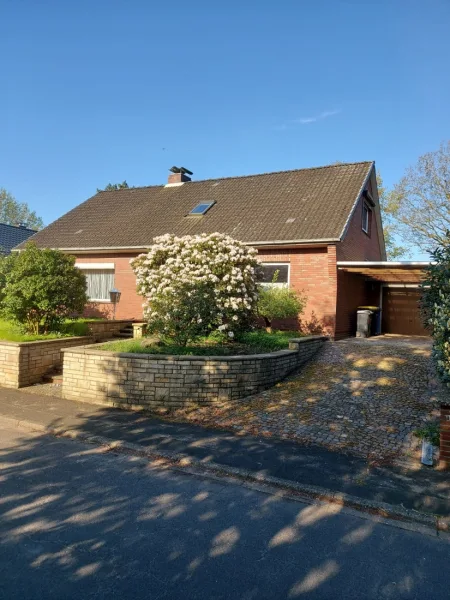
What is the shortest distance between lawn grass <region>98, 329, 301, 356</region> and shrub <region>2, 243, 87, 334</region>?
1935 mm

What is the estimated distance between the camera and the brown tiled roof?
1391 cm

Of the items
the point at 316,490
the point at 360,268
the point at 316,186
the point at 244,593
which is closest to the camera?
the point at 244,593

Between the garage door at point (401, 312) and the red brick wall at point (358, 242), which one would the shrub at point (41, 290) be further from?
the garage door at point (401, 312)

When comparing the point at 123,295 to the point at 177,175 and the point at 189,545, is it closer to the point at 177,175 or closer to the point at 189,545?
the point at 177,175

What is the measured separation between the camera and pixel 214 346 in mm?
9070

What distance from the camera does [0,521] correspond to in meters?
3.65

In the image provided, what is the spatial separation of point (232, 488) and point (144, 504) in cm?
101

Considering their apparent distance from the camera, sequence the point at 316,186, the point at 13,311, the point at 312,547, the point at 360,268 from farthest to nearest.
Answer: the point at 316,186
the point at 360,268
the point at 13,311
the point at 312,547

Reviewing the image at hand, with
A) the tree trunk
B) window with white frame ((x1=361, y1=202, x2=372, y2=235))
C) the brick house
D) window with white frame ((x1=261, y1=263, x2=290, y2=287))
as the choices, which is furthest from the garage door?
the tree trunk

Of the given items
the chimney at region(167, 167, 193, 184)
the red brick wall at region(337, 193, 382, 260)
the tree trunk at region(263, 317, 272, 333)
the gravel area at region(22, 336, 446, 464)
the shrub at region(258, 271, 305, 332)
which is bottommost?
the gravel area at region(22, 336, 446, 464)

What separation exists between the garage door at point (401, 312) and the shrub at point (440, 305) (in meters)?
12.0

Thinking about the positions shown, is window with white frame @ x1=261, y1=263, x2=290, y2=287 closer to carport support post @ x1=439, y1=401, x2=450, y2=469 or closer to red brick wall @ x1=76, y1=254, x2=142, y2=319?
red brick wall @ x1=76, y1=254, x2=142, y2=319

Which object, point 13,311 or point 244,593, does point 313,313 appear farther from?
point 244,593

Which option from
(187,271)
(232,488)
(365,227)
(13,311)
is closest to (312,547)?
(232,488)
